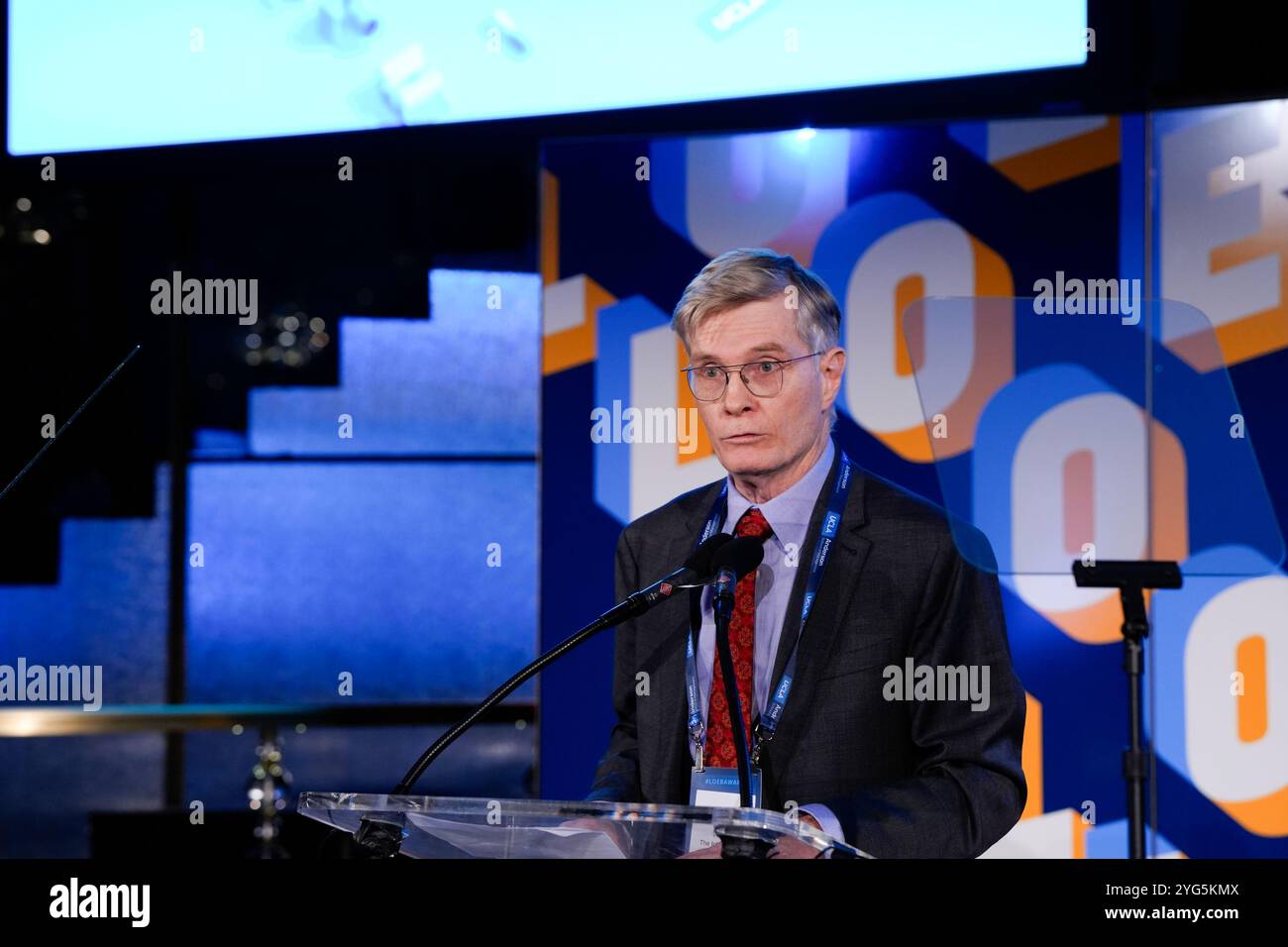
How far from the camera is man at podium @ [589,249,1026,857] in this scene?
2.26 m

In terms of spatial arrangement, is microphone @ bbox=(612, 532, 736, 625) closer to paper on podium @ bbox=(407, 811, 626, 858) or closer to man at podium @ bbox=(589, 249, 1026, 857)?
man at podium @ bbox=(589, 249, 1026, 857)

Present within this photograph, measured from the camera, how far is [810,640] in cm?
243

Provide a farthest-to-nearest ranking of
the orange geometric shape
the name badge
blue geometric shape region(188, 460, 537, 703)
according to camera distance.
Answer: blue geometric shape region(188, 460, 537, 703)
the orange geometric shape
the name badge

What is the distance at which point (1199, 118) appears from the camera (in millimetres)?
3074

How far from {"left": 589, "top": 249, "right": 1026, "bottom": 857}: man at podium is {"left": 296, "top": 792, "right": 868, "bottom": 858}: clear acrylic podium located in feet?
1.78

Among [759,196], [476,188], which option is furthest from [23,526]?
[759,196]

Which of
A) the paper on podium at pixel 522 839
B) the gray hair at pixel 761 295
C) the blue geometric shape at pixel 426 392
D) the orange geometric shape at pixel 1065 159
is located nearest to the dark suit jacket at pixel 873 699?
the gray hair at pixel 761 295

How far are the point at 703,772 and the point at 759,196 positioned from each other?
1.55 m

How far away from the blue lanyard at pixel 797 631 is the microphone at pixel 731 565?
0.18m

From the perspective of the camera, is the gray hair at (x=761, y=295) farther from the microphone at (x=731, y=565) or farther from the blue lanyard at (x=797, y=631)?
the microphone at (x=731, y=565)

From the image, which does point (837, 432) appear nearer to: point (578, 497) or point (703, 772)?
point (578, 497)

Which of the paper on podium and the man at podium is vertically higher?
the man at podium

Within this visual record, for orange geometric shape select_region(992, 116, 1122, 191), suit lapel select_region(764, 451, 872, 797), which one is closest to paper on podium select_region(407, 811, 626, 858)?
suit lapel select_region(764, 451, 872, 797)

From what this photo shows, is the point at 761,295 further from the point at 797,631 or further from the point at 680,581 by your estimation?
the point at 680,581
